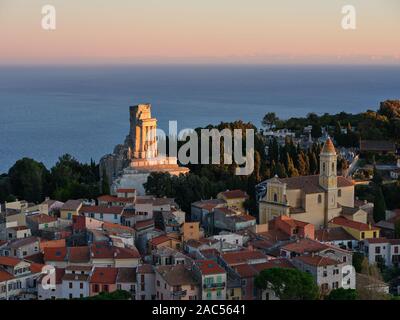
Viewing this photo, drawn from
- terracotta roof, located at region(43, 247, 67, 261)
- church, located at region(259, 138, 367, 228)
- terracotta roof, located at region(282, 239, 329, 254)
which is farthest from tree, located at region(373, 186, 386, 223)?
terracotta roof, located at region(43, 247, 67, 261)

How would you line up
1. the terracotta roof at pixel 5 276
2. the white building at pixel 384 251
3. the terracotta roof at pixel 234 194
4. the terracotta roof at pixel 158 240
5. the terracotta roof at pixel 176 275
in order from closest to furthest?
the terracotta roof at pixel 176 275 < the terracotta roof at pixel 5 276 < the terracotta roof at pixel 158 240 < the white building at pixel 384 251 < the terracotta roof at pixel 234 194

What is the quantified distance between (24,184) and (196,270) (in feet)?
28.1

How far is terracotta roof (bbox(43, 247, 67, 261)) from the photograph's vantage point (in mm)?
13102

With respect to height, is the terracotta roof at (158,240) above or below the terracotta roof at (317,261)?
above

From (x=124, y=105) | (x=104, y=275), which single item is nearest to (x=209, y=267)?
A: (x=104, y=275)

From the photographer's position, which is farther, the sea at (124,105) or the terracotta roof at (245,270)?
the sea at (124,105)

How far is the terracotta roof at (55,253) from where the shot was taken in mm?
13102

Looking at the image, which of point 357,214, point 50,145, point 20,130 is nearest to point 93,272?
point 357,214

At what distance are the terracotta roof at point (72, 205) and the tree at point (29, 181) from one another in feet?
8.23

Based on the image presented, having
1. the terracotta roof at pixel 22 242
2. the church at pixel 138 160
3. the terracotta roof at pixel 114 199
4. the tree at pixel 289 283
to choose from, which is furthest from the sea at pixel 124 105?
the tree at pixel 289 283

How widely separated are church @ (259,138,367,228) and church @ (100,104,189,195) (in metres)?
3.49

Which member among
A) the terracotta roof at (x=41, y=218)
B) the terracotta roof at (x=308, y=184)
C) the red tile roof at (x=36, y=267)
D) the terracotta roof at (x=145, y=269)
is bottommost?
the red tile roof at (x=36, y=267)

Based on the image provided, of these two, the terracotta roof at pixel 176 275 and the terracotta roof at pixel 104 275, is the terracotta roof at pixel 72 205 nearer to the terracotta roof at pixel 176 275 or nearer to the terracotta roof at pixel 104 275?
the terracotta roof at pixel 104 275
